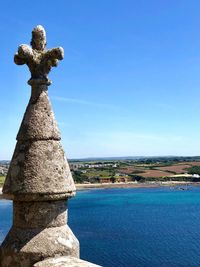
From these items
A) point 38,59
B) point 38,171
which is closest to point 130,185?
point 38,59

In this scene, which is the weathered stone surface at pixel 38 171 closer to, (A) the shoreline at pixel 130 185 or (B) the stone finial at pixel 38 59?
(B) the stone finial at pixel 38 59

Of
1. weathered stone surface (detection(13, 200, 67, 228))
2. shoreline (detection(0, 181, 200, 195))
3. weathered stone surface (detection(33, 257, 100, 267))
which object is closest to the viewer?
weathered stone surface (detection(33, 257, 100, 267))

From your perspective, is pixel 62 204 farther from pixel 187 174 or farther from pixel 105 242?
pixel 187 174

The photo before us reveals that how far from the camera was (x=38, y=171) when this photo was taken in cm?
352

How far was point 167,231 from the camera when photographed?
44531 mm

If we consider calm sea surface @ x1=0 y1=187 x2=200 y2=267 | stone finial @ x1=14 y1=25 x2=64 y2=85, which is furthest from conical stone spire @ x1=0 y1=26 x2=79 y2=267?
calm sea surface @ x1=0 y1=187 x2=200 y2=267

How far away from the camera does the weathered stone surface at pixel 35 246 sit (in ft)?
11.2

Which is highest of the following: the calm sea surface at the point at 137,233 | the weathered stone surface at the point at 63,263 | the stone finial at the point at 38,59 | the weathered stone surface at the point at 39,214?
the stone finial at the point at 38,59

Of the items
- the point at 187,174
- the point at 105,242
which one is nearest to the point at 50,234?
the point at 105,242

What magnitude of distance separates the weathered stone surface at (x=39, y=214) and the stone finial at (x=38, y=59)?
1.12 m

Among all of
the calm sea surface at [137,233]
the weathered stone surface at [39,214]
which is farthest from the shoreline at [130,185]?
the weathered stone surface at [39,214]

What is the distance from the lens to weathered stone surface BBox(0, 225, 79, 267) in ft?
11.2

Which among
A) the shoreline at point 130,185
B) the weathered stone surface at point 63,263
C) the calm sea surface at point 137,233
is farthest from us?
the shoreline at point 130,185

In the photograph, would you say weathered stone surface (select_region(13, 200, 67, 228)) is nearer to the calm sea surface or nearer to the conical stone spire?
the conical stone spire
